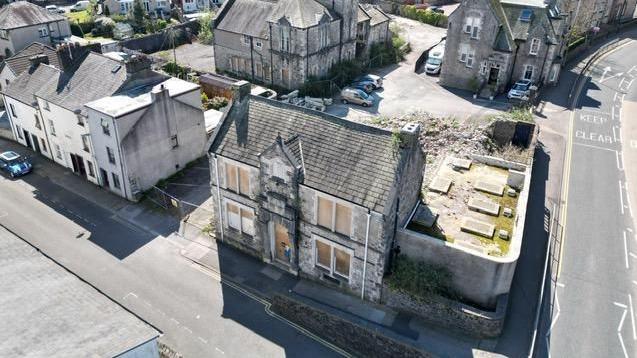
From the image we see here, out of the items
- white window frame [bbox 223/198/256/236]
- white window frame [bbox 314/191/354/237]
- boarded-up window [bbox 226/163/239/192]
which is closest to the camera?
white window frame [bbox 314/191/354/237]

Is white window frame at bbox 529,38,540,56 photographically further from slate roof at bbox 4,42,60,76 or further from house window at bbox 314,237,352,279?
slate roof at bbox 4,42,60,76

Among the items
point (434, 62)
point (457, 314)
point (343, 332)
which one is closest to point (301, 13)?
point (434, 62)

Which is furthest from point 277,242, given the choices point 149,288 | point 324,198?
point 149,288

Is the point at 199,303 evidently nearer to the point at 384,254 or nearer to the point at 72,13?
the point at 384,254

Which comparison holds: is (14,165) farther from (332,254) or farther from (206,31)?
(206,31)

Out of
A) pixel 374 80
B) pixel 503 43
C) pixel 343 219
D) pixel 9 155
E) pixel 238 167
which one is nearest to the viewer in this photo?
pixel 343 219

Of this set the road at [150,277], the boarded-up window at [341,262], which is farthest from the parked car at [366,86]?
the boarded-up window at [341,262]

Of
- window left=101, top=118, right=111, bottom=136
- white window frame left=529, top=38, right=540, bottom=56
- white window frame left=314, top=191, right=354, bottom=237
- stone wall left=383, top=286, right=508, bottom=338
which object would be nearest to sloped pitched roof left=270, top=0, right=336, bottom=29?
white window frame left=529, top=38, right=540, bottom=56
